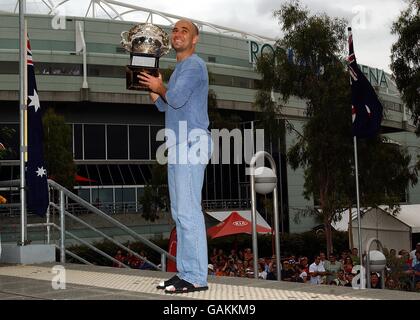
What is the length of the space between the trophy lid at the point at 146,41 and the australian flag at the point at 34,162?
12.8 ft

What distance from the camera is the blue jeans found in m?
4.12

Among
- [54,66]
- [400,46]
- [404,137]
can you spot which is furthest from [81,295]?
[404,137]

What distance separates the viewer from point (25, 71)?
770cm

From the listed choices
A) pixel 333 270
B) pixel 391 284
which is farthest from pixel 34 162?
pixel 333 270

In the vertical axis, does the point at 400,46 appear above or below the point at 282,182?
above

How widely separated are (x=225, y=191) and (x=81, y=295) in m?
37.9

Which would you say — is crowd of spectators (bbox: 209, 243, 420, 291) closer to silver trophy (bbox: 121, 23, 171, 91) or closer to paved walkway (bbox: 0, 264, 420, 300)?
paved walkway (bbox: 0, 264, 420, 300)

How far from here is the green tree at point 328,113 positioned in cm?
2039

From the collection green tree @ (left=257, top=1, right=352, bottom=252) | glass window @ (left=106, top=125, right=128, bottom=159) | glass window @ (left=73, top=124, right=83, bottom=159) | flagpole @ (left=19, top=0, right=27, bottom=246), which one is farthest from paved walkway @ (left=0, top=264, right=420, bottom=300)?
glass window @ (left=106, top=125, right=128, bottom=159)

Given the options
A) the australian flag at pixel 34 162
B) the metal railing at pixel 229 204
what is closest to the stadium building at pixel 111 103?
the metal railing at pixel 229 204

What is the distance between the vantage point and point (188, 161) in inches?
163

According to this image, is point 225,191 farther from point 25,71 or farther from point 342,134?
point 25,71

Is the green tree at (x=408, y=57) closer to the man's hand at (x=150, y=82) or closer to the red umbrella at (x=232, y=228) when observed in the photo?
the red umbrella at (x=232, y=228)

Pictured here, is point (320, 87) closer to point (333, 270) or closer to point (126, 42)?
point (333, 270)
